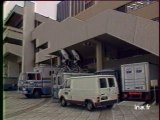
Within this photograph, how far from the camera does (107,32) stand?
22.6 m

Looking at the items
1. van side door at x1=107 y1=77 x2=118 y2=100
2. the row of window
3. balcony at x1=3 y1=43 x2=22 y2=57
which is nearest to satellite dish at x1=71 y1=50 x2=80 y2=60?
the row of window

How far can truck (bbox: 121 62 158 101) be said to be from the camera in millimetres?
17656

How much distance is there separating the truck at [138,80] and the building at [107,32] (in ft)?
5.38

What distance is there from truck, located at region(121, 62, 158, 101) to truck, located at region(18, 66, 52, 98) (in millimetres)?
10873

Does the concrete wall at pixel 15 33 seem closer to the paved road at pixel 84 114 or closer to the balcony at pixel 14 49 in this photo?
the balcony at pixel 14 49

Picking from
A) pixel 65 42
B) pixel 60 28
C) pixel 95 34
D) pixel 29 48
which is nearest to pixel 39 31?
pixel 29 48

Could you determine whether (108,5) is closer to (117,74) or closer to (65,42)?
(65,42)

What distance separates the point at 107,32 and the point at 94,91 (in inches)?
338

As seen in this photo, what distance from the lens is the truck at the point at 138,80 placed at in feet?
57.9

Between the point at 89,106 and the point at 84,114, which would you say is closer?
the point at 84,114

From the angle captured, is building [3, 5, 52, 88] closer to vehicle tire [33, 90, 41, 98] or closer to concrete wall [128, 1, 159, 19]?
vehicle tire [33, 90, 41, 98]

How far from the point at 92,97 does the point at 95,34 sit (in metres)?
10.1

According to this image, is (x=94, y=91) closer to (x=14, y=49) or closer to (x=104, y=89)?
(x=104, y=89)

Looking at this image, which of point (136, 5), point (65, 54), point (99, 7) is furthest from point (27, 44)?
point (136, 5)
